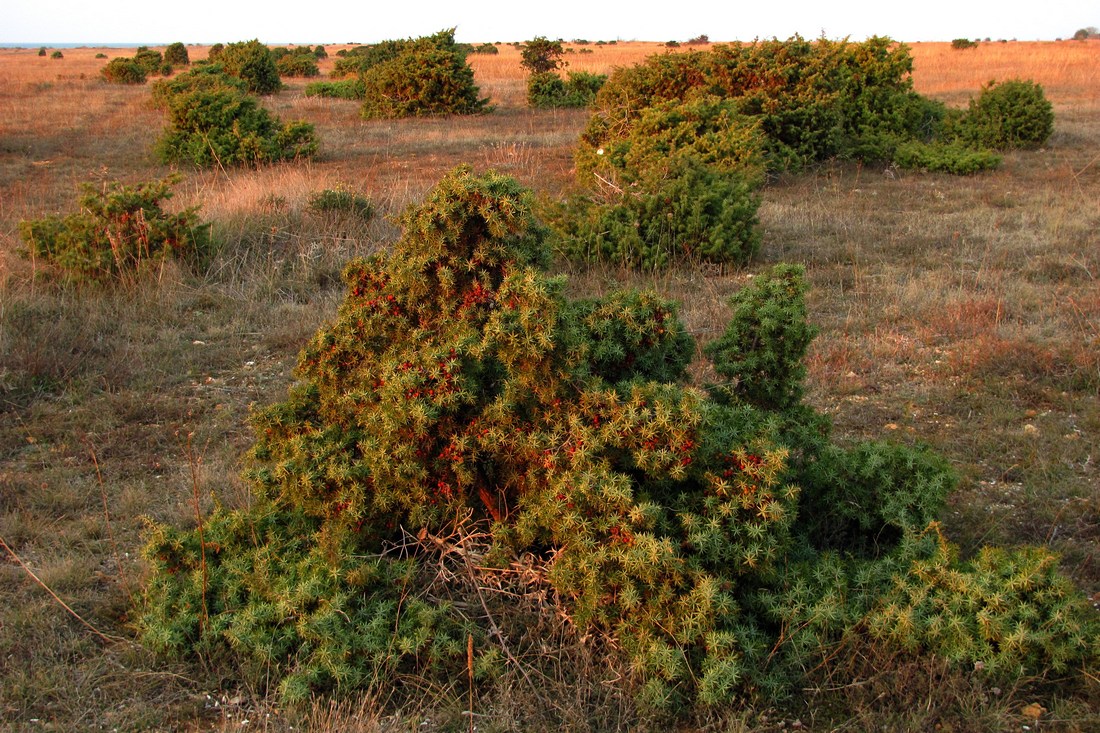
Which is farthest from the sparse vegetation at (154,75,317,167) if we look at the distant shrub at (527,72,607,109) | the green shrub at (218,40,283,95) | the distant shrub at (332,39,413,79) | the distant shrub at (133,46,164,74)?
the distant shrub at (133,46,164,74)

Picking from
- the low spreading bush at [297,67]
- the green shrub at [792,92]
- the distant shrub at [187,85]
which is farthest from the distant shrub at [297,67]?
the green shrub at [792,92]

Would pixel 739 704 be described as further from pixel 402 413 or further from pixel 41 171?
pixel 41 171

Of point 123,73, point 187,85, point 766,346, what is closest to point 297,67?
point 123,73

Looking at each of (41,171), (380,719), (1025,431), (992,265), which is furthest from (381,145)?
(380,719)

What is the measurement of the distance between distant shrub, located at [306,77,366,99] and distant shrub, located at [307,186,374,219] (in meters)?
13.0

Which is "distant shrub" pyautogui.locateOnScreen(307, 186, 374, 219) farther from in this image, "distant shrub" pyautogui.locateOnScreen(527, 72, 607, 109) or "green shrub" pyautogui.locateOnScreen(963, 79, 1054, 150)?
"distant shrub" pyautogui.locateOnScreen(527, 72, 607, 109)

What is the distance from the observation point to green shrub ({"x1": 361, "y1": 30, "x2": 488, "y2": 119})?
16828 mm

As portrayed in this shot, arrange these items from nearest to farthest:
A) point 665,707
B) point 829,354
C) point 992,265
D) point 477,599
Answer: point 665,707, point 477,599, point 829,354, point 992,265

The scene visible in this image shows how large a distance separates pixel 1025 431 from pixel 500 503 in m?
2.77

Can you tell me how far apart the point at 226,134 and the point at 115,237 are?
19.0 ft

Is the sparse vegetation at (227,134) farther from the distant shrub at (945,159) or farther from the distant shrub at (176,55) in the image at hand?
the distant shrub at (176,55)

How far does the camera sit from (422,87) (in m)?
16.9

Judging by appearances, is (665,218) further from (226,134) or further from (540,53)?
(540,53)

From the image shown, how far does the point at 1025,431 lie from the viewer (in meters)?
4.14
